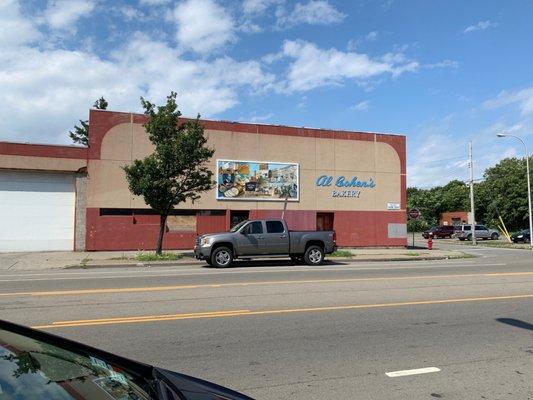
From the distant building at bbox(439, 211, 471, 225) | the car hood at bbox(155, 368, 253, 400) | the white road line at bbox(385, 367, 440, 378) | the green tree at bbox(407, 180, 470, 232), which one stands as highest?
the green tree at bbox(407, 180, 470, 232)

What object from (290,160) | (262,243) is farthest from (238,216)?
(262,243)

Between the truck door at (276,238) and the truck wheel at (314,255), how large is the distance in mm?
938

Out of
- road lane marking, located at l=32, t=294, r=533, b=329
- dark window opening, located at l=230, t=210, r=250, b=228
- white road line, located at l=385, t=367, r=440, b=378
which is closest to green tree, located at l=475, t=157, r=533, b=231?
dark window opening, located at l=230, t=210, r=250, b=228

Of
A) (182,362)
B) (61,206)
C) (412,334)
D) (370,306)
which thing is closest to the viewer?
(182,362)

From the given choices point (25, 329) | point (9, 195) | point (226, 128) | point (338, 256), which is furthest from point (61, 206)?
point (25, 329)

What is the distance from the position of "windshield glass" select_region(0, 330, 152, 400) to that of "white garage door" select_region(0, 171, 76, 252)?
89.2 feet

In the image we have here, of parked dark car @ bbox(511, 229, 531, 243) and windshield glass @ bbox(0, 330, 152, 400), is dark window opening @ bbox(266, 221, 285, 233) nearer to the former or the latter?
windshield glass @ bbox(0, 330, 152, 400)

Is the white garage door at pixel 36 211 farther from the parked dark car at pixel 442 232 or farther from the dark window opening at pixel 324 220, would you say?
the parked dark car at pixel 442 232

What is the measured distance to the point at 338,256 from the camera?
26.0 metres

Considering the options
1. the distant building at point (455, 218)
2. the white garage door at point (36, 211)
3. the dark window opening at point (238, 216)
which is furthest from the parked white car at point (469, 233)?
the white garage door at point (36, 211)

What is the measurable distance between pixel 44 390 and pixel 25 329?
66 centimetres

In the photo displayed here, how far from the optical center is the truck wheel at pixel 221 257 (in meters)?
19.4

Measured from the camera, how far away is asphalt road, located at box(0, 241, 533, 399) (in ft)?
17.4

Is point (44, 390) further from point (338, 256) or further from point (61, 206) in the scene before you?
point (61, 206)
